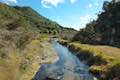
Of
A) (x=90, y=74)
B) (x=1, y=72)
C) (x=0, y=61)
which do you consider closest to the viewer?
(x=1, y=72)

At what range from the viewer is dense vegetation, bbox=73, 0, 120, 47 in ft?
325

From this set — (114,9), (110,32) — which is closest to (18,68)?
(110,32)

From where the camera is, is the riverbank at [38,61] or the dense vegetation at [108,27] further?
the dense vegetation at [108,27]

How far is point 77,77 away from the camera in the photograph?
37.6 metres

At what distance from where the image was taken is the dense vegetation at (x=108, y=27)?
99.2 m

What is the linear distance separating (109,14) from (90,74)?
2949 inches

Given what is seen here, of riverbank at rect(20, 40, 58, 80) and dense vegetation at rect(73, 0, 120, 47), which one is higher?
dense vegetation at rect(73, 0, 120, 47)

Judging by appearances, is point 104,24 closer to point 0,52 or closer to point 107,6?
point 107,6

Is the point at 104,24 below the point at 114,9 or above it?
below

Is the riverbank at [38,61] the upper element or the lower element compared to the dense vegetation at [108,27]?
lower

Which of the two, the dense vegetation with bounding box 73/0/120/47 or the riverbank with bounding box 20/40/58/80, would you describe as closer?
the riverbank with bounding box 20/40/58/80

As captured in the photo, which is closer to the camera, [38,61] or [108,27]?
[38,61]

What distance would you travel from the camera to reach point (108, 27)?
106 m

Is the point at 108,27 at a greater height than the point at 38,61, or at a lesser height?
greater
